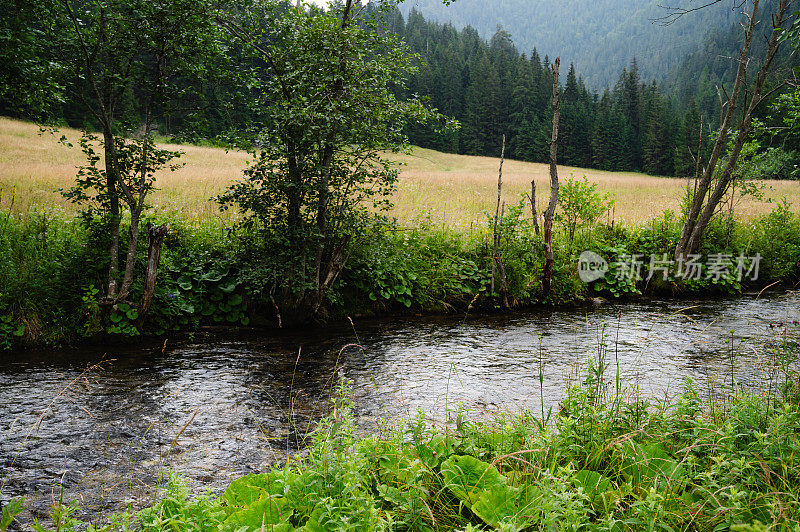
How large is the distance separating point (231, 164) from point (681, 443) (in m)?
29.7


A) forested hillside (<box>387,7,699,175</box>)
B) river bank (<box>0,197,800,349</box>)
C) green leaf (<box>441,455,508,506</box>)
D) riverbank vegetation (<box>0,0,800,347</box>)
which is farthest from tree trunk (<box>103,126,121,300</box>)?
forested hillside (<box>387,7,699,175</box>)

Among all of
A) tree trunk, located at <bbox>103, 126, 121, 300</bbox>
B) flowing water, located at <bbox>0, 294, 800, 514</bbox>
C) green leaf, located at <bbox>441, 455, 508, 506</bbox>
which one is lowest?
flowing water, located at <bbox>0, 294, 800, 514</bbox>

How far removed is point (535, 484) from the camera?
282 centimetres

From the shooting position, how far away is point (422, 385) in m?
7.03

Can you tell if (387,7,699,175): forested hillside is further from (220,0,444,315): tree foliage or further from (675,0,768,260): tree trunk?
(220,0,444,315): tree foliage

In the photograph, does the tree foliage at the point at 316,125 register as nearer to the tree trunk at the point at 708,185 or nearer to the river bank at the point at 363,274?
the river bank at the point at 363,274

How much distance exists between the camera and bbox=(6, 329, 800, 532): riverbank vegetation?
7.95 feet

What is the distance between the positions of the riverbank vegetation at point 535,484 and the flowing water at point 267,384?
786 mm

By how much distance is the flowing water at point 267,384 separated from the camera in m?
4.76

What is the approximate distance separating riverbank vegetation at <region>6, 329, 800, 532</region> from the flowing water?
30.9 inches

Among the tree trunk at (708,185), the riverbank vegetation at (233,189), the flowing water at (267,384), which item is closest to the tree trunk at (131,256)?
the riverbank vegetation at (233,189)

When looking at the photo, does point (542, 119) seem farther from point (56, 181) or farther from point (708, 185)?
point (56, 181)

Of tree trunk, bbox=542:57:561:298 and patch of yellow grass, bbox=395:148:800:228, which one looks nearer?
tree trunk, bbox=542:57:561:298

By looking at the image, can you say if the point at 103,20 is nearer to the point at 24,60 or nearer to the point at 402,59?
the point at 24,60
